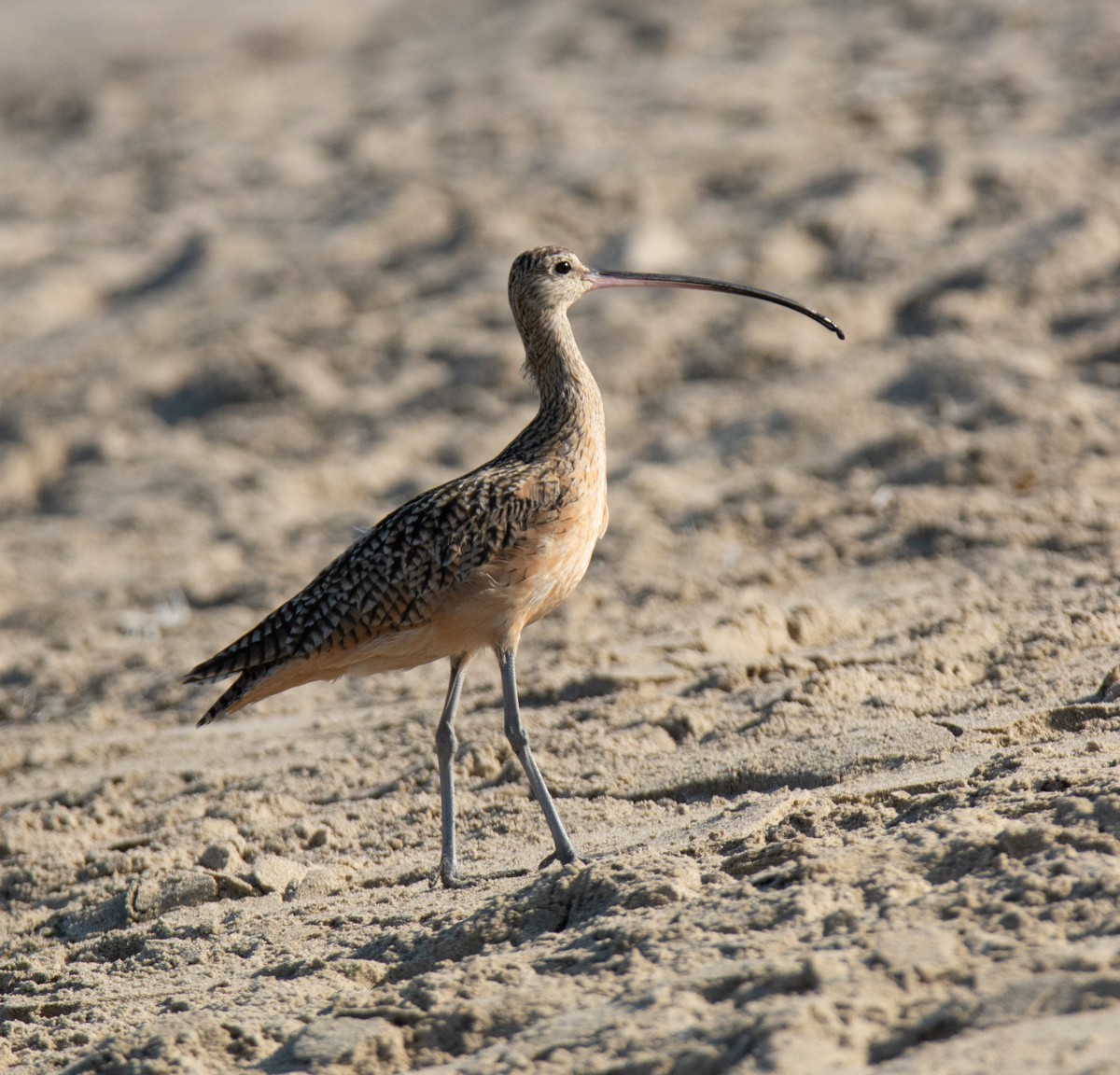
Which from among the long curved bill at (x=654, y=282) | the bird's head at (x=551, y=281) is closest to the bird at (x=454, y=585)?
the bird's head at (x=551, y=281)

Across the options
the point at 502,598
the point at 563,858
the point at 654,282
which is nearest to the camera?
the point at 563,858

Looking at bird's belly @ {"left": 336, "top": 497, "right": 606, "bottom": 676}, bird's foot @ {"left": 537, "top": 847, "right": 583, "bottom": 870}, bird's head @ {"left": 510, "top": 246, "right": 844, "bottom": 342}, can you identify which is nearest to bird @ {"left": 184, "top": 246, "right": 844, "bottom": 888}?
bird's belly @ {"left": 336, "top": 497, "right": 606, "bottom": 676}

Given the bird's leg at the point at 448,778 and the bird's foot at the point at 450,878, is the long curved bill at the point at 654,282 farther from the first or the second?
the bird's foot at the point at 450,878

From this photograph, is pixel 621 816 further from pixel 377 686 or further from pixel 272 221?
pixel 272 221

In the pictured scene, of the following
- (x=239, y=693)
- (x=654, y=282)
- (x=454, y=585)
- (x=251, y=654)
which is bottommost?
(x=239, y=693)

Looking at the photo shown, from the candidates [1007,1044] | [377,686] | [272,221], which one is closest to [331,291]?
[272,221]

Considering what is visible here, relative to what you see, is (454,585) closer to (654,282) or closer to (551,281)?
(551,281)

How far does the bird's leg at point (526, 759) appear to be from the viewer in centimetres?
496

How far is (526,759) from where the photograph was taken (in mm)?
5320

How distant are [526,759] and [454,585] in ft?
2.03

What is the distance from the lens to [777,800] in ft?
16.3

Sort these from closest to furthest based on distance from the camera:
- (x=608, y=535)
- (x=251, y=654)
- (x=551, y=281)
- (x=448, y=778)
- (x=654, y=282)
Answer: (x=448, y=778) < (x=251, y=654) < (x=551, y=281) < (x=654, y=282) < (x=608, y=535)

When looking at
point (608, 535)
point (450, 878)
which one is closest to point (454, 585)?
point (450, 878)

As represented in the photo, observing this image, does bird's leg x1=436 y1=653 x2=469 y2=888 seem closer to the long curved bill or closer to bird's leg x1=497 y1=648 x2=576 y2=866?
bird's leg x1=497 y1=648 x2=576 y2=866
